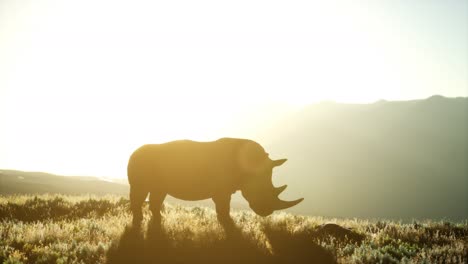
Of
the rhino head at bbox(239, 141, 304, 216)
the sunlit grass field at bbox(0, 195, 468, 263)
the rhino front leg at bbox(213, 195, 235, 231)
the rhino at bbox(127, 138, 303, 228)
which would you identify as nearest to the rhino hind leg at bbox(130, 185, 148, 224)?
the rhino at bbox(127, 138, 303, 228)

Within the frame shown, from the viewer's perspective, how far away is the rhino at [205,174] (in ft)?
32.8

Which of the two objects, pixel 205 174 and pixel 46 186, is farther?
pixel 46 186

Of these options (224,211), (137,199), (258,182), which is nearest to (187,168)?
(224,211)

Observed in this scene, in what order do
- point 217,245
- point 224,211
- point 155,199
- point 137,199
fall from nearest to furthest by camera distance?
point 217,245
point 224,211
point 155,199
point 137,199

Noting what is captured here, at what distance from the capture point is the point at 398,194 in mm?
191000

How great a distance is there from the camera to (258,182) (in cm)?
1039

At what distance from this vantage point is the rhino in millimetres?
10008

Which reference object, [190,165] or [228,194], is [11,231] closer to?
[190,165]

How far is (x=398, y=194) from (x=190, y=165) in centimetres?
20067

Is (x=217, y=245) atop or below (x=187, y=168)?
below

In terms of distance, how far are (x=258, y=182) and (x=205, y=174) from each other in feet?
4.77

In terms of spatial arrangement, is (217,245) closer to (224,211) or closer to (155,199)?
(224,211)

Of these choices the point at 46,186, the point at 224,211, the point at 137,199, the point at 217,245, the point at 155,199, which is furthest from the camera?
the point at 46,186

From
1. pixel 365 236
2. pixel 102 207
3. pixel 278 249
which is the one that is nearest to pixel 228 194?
pixel 278 249
